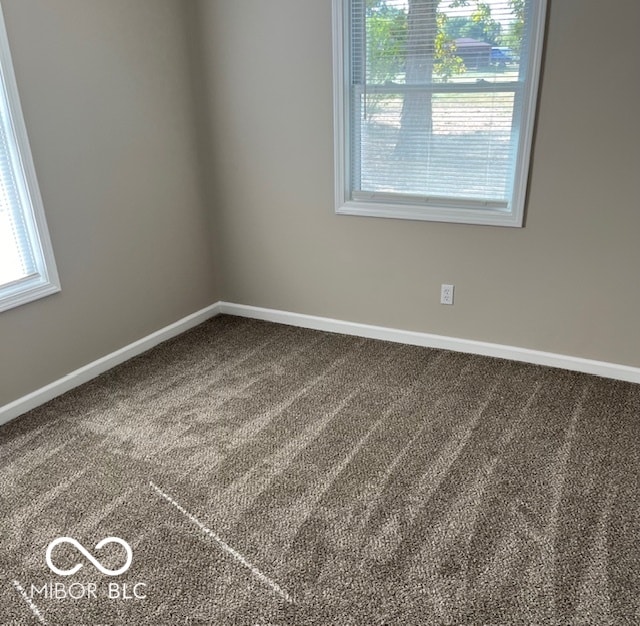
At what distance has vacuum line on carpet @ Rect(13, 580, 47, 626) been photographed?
5.16 ft

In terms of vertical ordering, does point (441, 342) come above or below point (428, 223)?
below

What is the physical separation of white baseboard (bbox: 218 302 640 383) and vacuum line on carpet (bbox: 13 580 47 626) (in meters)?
2.11

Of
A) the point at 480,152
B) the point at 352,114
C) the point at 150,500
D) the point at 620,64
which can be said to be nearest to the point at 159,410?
the point at 150,500

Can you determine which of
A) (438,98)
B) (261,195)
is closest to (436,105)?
(438,98)

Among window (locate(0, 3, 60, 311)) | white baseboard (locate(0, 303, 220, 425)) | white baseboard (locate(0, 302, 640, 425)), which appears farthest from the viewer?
white baseboard (locate(0, 302, 640, 425))

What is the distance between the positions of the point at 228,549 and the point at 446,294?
1808 mm

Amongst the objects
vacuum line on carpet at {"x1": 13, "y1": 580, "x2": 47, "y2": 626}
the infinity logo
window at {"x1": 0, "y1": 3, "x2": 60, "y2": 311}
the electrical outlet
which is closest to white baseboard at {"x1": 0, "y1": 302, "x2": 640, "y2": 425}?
the electrical outlet

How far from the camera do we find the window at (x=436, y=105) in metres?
2.51

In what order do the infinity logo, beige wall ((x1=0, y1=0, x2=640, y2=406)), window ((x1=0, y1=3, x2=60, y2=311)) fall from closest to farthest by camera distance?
1. the infinity logo
2. window ((x1=0, y1=3, x2=60, y2=311))
3. beige wall ((x1=0, y1=0, x2=640, y2=406))

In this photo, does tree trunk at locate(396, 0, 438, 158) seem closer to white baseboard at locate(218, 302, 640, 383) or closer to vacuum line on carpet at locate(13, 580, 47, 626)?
white baseboard at locate(218, 302, 640, 383)

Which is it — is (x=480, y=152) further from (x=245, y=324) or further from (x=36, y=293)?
(x=36, y=293)

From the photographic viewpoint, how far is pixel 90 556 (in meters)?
1.77

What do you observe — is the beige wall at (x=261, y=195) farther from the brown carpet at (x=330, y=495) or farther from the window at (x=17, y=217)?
the brown carpet at (x=330, y=495)

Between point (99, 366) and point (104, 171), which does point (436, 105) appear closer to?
point (104, 171)
